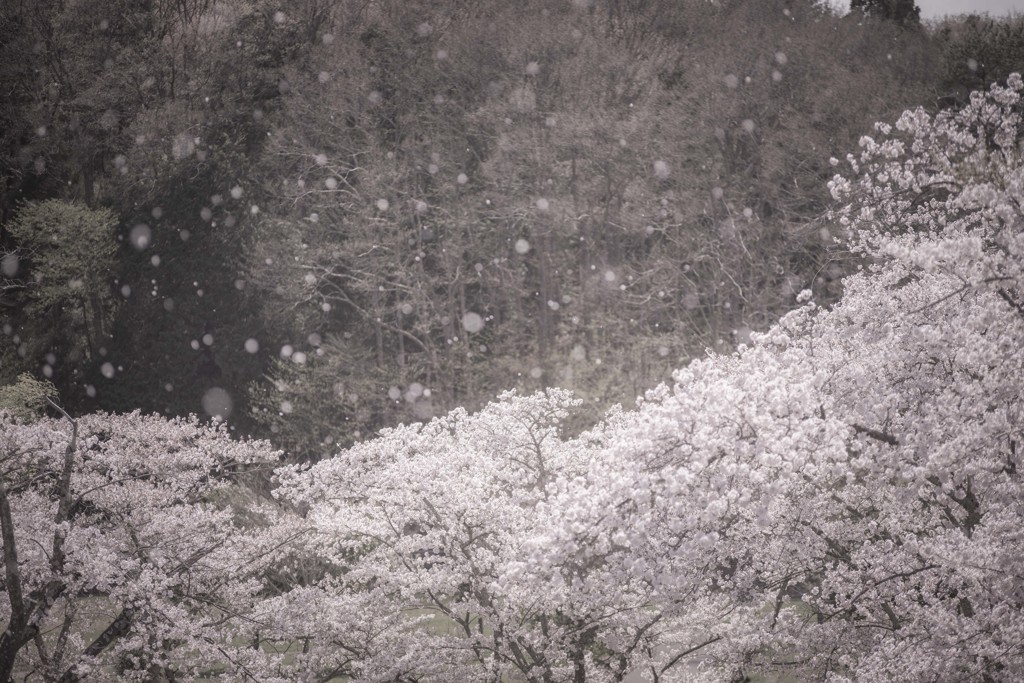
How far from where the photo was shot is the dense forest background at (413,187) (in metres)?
23.5

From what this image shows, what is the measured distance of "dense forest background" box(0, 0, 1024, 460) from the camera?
23.5 meters

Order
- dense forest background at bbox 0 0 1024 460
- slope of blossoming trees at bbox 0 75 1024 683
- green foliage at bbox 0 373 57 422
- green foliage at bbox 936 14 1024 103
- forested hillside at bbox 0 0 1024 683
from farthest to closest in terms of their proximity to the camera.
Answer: dense forest background at bbox 0 0 1024 460 → green foliage at bbox 936 14 1024 103 → green foliage at bbox 0 373 57 422 → forested hillside at bbox 0 0 1024 683 → slope of blossoming trees at bbox 0 75 1024 683

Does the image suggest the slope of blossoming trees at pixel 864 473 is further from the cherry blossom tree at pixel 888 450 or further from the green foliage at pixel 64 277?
the green foliage at pixel 64 277

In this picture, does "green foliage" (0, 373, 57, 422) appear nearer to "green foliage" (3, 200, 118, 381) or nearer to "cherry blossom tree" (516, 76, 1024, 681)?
"green foliage" (3, 200, 118, 381)

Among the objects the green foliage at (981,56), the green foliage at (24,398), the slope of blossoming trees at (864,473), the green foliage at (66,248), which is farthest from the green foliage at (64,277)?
the green foliage at (981,56)

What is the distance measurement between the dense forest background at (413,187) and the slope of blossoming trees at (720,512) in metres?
9.25

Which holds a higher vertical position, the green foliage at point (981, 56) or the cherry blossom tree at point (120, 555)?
Answer: the green foliage at point (981, 56)

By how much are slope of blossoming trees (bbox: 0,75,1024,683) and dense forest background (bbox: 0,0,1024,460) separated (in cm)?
925

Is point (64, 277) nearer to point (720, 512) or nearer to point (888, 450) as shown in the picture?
point (720, 512)

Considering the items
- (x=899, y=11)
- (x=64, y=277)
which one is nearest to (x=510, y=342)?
(x=64, y=277)

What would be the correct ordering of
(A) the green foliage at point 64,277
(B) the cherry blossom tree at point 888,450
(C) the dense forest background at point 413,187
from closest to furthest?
(B) the cherry blossom tree at point 888,450, (C) the dense forest background at point 413,187, (A) the green foliage at point 64,277

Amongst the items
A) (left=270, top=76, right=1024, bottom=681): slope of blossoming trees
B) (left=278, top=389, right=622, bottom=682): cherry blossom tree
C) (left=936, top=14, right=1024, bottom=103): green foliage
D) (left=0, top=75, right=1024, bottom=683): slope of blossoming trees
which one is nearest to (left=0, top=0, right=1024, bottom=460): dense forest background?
(left=936, top=14, right=1024, bottom=103): green foliage

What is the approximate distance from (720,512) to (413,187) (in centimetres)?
2464

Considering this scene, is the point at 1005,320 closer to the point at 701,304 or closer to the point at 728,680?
the point at 728,680
